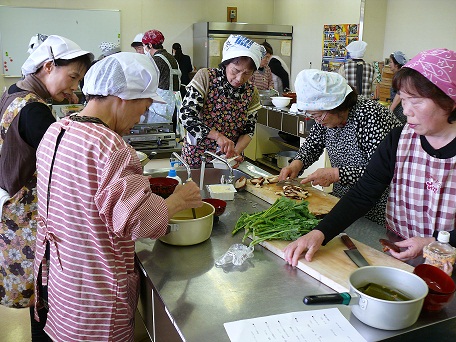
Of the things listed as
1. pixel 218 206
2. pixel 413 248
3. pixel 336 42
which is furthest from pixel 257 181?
pixel 336 42

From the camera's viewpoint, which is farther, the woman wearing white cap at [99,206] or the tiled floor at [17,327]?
the tiled floor at [17,327]

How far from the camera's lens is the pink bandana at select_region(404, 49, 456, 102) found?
4.32ft

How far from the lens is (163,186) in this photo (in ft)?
6.28

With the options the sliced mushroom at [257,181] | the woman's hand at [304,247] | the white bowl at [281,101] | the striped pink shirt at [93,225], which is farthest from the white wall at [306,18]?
the striped pink shirt at [93,225]

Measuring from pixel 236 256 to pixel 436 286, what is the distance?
0.61m

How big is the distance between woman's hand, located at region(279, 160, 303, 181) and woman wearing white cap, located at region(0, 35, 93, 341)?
1.11m

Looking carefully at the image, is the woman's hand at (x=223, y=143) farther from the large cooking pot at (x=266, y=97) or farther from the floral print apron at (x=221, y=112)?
the large cooking pot at (x=266, y=97)

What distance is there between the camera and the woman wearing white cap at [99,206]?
120 cm

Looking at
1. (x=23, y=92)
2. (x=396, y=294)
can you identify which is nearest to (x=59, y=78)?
(x=23, y=92)

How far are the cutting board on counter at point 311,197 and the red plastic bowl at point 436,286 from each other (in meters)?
0.61

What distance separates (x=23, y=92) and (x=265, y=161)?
168 inches

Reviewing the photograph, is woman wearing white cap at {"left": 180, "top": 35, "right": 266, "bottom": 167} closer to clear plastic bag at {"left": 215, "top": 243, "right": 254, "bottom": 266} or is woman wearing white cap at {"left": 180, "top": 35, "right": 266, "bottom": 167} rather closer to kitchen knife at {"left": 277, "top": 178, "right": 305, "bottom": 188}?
kitchen knife at {"left": 277, "top": 178, "right": 305, "bottom": 188}

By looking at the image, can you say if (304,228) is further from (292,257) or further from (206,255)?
(206,255)

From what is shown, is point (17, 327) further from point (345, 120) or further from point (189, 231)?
point (345, 120)
